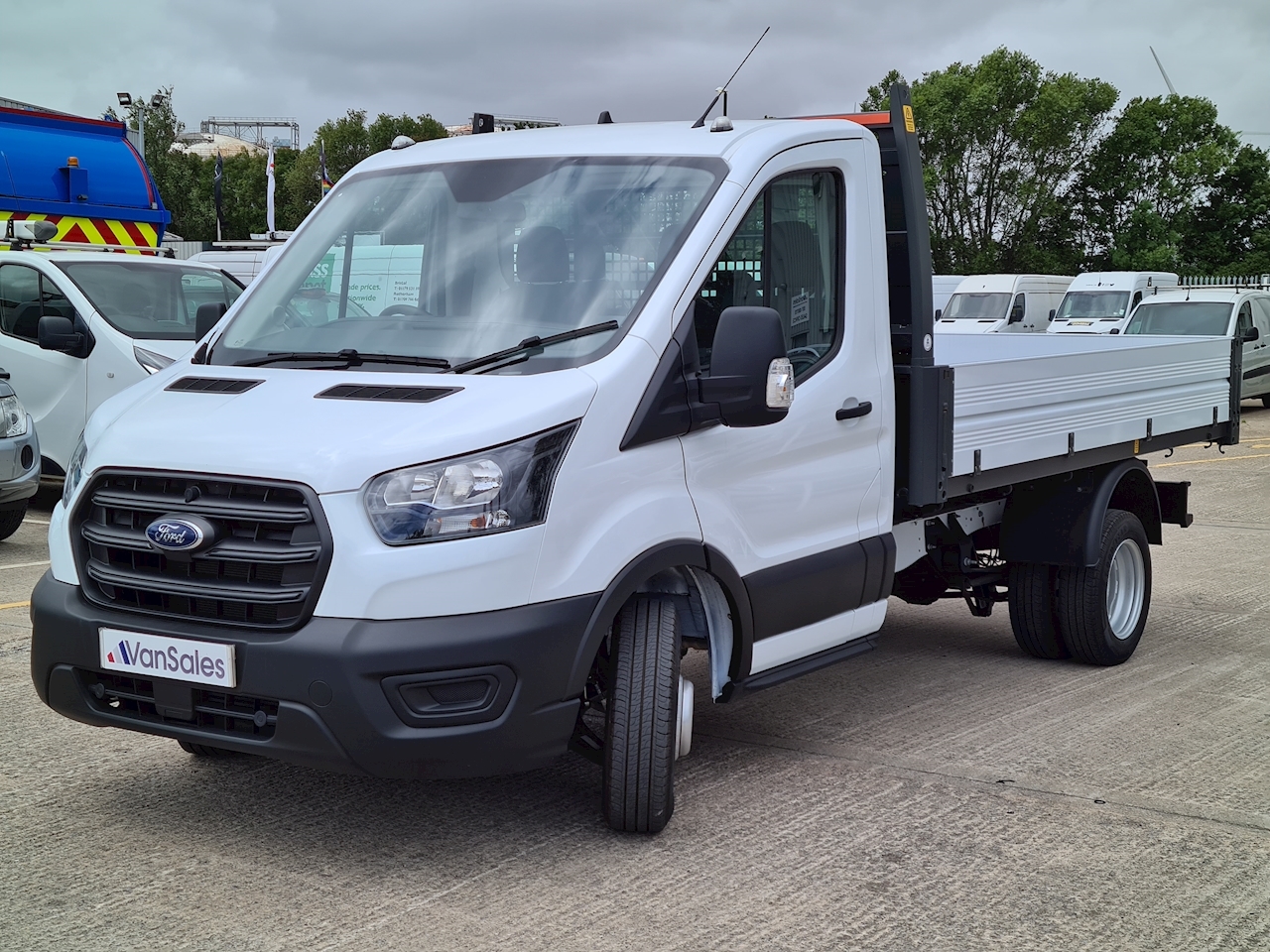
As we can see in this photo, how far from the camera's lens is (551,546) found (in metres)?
4.04

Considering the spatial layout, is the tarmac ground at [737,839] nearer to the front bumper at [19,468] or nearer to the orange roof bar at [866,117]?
the orange roof bar at [866,117]

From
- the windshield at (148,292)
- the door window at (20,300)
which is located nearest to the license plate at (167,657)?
the windshield at (148,292)

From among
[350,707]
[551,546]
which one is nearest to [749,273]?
[551,546]

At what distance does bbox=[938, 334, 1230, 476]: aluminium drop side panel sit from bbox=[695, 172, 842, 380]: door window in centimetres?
81

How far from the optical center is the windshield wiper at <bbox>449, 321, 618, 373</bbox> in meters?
4.39

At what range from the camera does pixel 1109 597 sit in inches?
279

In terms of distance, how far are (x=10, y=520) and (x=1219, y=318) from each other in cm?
1875

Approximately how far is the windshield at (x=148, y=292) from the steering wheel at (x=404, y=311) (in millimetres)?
6933

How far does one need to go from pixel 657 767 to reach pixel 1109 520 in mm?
3423

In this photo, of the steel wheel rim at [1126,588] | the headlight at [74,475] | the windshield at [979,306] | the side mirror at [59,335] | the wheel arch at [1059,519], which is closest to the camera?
the headlight at [74,475]

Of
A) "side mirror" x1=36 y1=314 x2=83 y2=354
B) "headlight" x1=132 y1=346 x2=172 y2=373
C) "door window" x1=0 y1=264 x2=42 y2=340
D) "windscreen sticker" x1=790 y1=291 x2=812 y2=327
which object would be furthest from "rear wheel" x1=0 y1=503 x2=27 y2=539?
"windscreen sticker" x1=790 y1=291 x2=812 y2=327

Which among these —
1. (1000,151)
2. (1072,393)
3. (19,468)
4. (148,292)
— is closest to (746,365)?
(1072,393)

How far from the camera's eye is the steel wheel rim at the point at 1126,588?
7.14m

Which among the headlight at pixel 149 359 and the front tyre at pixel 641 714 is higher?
the headlight at pixel 149 359
